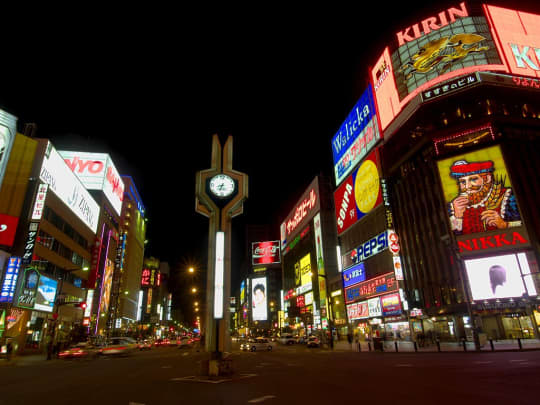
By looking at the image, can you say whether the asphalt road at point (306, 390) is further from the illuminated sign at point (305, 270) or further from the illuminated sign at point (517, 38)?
the illuminated sign at point (305, 270)

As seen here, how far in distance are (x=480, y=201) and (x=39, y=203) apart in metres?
48.9

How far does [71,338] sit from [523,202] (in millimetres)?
60260

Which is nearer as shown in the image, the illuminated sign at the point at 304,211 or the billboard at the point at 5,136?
the billboard at the point at 5,136

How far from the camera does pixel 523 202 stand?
1598 inches

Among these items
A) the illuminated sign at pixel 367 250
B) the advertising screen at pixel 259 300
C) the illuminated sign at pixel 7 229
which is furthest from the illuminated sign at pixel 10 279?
the advertising screen at pixel 259 300

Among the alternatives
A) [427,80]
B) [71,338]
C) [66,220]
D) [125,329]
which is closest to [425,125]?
[427,80]

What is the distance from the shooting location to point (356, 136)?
179 feet

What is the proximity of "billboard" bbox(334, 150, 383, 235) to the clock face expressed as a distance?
108ft

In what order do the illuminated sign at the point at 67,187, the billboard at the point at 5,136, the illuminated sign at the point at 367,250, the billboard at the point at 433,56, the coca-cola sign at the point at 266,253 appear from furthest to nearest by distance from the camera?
the coca-cola sign at the point at 266,253, the illuminated sign at the point at 367,250, the billboard at the point at 433,56, the illuminated sign at the point at 67,187, the billboard at the point at 5,136

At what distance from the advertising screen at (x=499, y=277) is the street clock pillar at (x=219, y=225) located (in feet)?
102

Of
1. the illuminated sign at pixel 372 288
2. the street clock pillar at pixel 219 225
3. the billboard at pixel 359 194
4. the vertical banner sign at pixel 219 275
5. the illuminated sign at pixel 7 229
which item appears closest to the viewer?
the street clock pillar at pixel 219 225

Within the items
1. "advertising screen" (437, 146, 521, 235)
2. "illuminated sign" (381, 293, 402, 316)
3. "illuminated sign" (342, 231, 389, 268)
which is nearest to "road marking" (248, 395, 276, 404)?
"illuminated sign" (381, 293, 402, 316)

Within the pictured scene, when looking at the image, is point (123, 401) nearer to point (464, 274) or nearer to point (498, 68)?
point (464, 274)

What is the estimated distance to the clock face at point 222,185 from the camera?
16969 millimetres
